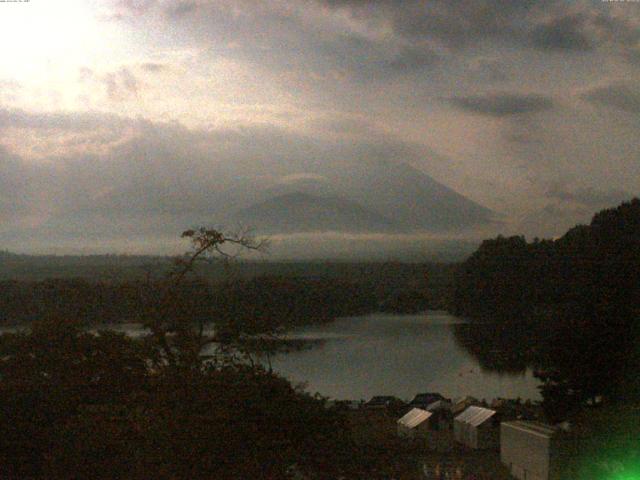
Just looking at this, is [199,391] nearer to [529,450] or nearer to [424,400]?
[529,450]

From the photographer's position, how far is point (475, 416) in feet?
42.1

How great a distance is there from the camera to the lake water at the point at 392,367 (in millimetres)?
19703

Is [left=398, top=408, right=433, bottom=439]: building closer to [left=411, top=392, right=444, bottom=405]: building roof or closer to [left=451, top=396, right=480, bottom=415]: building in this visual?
[left=451, top=396, right=480, bottom=415]: building

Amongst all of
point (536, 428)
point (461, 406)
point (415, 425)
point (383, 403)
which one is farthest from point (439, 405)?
point (536, 428)

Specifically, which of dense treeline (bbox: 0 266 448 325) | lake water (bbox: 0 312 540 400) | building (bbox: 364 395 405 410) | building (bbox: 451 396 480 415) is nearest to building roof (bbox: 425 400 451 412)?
building (bbox: 451 396 480 415)

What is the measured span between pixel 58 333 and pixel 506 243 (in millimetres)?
36486

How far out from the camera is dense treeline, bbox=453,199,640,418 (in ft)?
32.4

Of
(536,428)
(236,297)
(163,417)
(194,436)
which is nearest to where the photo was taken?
(194,436)

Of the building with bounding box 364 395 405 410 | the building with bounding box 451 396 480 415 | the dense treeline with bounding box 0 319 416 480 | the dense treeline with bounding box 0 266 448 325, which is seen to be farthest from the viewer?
the building with bounding box 364 395 405 410

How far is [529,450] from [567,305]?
22.1 ft

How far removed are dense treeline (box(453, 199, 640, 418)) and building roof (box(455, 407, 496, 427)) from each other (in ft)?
3.89

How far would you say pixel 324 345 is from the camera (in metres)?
26.5

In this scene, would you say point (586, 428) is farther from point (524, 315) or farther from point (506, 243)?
point (506, 243)

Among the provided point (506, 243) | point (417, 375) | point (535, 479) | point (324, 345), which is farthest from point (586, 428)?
point (506, 243)
